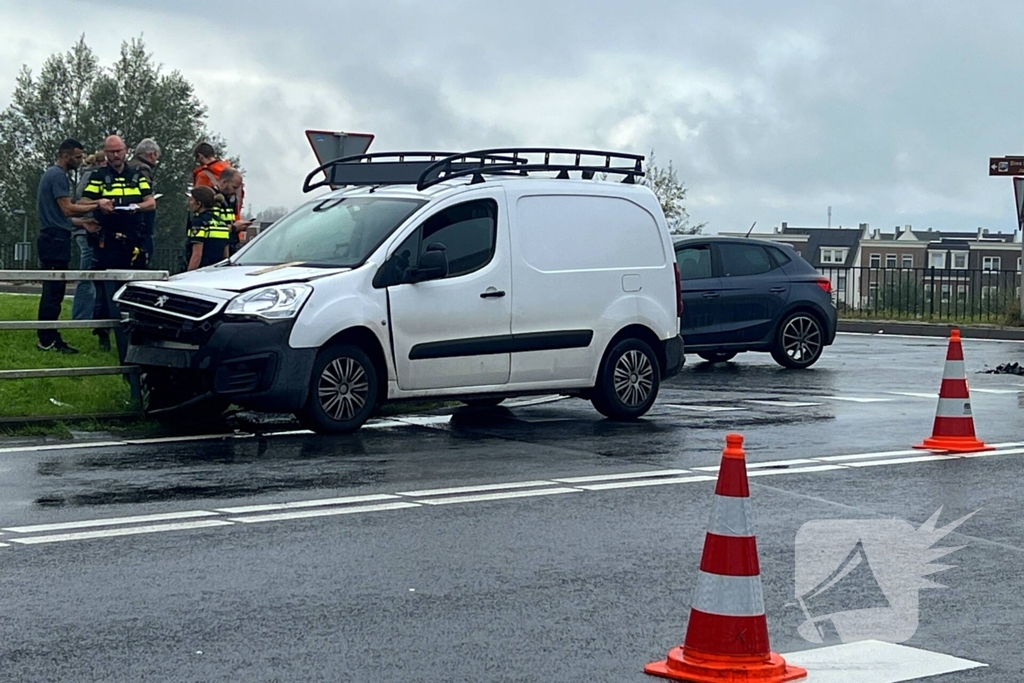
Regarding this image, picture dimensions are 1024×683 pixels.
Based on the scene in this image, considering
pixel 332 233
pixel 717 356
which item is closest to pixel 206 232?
pixel 332 233

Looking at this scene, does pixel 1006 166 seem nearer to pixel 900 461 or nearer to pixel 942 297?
pixel 942 297

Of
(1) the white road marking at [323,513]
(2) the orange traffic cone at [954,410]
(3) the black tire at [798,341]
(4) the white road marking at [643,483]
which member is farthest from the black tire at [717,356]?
(1) the white road marking at [323,513]

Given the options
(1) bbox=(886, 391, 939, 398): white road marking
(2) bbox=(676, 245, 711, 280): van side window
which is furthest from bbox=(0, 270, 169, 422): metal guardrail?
(2) bbox=(676, 245, 711, 280): van side window

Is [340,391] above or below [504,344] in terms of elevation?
below

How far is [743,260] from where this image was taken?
1969 centimetres

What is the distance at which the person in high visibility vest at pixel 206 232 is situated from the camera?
16.1 m

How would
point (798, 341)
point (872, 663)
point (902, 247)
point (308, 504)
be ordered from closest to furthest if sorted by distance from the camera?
1. point (872, 663)
2. point (308, 504)
3. point (798, 341)
4. point (902, 247)

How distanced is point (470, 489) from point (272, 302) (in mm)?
2745

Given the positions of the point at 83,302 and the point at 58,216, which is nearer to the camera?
the point at 83,302

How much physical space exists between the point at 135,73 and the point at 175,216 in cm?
760

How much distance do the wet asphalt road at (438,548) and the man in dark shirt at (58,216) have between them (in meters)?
4.30

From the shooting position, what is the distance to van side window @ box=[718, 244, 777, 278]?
19484mm

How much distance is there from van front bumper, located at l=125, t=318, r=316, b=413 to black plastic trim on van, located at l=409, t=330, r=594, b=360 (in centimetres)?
104

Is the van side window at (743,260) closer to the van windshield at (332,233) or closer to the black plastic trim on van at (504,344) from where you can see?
the black plastic trim on van at (504,344)
